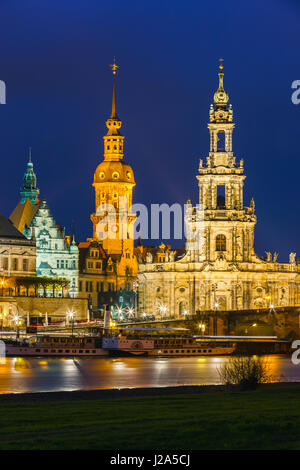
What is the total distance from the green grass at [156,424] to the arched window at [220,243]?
94911mm

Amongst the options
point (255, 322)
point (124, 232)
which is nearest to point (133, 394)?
point (255, 322)

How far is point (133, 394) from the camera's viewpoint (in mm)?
43844

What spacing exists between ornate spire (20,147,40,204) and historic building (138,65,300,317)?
3201 cm

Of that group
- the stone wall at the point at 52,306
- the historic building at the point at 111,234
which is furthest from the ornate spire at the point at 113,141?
the stone wall at the point at 52,306

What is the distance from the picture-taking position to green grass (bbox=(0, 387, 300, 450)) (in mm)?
24141

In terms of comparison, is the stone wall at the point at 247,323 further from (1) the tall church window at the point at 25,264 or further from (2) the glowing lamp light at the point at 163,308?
(1) the tall church window at the point at 25,264

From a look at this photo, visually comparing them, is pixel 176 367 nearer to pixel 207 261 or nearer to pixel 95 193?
pixel 207 261

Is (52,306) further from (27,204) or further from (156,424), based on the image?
(156,424)

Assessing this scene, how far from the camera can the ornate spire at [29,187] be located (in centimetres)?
15700

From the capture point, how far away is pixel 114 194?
529ft

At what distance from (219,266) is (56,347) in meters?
40.3

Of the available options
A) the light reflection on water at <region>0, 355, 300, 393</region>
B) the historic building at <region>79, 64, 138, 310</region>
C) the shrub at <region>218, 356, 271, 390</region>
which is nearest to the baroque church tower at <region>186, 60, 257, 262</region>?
the historic building at <region>79, 64, 138, 310</region>

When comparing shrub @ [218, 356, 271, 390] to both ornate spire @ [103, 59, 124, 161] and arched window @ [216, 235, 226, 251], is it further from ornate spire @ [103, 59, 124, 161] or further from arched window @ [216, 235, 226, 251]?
ornate spire @ [103, 59, 124, 161]
